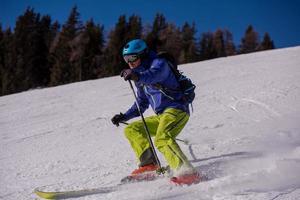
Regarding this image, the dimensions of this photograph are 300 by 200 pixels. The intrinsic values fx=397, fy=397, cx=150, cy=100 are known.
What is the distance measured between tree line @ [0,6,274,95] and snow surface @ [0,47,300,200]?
103ft

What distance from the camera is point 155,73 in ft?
15.4

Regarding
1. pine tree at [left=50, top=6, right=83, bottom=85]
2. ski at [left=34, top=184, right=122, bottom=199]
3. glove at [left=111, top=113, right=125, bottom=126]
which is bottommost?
ski at [left=34, top=184, right=122, bottom=199]

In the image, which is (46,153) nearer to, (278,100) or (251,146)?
(251,146)

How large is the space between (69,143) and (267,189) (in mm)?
5192

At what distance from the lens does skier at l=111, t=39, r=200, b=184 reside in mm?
4574

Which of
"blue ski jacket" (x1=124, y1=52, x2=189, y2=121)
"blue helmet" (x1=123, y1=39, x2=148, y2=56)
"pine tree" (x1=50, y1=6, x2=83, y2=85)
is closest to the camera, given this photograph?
"blue ski jacket" (x1=124, y1=52, x2=189, y2=121)

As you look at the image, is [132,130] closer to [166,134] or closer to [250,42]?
[166,134]

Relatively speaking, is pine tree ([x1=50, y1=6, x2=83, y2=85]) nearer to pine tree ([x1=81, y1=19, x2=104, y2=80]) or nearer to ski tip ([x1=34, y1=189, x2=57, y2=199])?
pine tree ([x1=81, y1=19, x2=104, y2=80])

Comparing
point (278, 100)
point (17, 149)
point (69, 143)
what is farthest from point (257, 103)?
point (17, 149)

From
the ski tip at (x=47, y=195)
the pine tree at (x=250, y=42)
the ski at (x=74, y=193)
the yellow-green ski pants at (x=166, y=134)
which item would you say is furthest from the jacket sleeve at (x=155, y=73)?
the pine tree at (x=250, y=42)

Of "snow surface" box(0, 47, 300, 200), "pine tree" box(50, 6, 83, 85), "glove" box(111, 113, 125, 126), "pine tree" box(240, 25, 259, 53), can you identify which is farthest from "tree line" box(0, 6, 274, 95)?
"glove" box(111, 113, 125, 126)

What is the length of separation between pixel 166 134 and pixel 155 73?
753 mm

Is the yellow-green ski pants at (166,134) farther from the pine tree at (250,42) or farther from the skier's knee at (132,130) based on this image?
the pine tree at (250,42)

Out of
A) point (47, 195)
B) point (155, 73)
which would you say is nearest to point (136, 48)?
point (155, 73)
